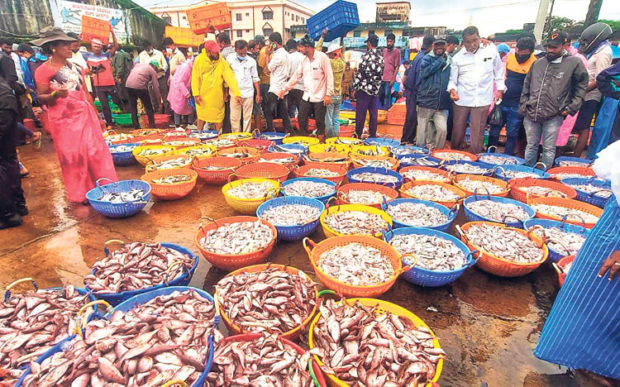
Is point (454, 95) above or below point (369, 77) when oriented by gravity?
below

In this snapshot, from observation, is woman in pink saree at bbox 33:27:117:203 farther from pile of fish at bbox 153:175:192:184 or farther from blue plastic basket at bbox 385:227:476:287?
blue plastic basket at bbox 385:227:476:287

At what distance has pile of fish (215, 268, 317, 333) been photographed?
2.24 meters

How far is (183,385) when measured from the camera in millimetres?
1471

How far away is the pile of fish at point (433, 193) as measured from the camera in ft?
14.3

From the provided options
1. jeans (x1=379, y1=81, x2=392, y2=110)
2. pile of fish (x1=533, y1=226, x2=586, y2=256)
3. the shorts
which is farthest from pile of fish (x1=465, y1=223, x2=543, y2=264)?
jeans (x1=379, y1=81, x2=392, y2=110)

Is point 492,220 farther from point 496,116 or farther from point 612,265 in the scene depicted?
point 496,116

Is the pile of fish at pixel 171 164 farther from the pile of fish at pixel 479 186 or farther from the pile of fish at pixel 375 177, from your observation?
the pile of fish at pixel 479 186

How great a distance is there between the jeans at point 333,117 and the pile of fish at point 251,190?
394 centimetres

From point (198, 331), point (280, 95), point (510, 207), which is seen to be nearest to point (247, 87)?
point (280, 95)

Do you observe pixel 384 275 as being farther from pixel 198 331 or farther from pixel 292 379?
pixel 198 331

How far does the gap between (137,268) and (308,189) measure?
96.4 inches

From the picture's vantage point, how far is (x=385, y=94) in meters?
11.6

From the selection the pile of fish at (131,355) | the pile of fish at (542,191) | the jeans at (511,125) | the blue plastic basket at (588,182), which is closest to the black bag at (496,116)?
the jeans at (511,125)

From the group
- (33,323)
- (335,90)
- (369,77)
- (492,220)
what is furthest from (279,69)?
(33,323)
